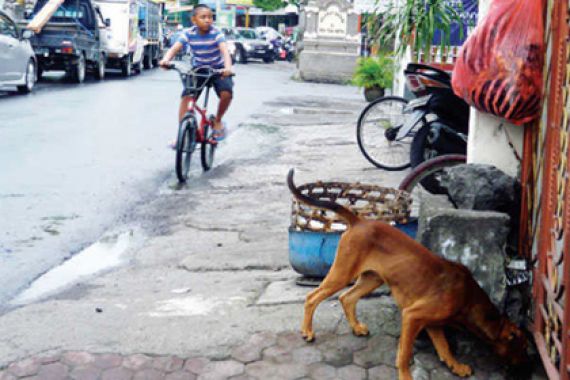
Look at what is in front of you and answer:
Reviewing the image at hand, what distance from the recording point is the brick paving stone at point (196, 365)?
12.8 feet

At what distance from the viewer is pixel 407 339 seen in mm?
3623

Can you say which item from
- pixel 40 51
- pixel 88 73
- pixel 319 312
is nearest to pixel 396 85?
pixel 40 51

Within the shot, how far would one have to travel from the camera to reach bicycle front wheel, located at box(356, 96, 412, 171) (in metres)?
9.75

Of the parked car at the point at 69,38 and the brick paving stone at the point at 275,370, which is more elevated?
the parked car at the point at 69,38

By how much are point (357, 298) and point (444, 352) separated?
0.53 metres

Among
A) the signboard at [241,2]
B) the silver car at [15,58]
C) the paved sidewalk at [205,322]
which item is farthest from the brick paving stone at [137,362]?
the signboard at [241,2]

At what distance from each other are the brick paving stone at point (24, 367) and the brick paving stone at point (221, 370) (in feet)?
2.60

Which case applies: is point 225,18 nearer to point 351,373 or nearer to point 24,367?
point 24,367

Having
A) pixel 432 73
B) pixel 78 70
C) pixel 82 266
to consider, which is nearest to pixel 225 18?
pixel 78 70

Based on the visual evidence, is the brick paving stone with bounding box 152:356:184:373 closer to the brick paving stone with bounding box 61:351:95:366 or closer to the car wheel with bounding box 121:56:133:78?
the brick paving stone with bounding box 61:351:95:366

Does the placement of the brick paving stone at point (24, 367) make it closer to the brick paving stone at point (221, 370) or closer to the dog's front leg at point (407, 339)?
the brick paving stone at point (221, 370)

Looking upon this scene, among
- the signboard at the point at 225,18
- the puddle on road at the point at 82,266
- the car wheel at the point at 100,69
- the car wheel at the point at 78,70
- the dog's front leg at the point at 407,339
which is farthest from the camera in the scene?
the signboard at the point at 225,18

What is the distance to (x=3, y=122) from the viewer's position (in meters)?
13.5

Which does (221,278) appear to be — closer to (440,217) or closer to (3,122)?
(440,217)
